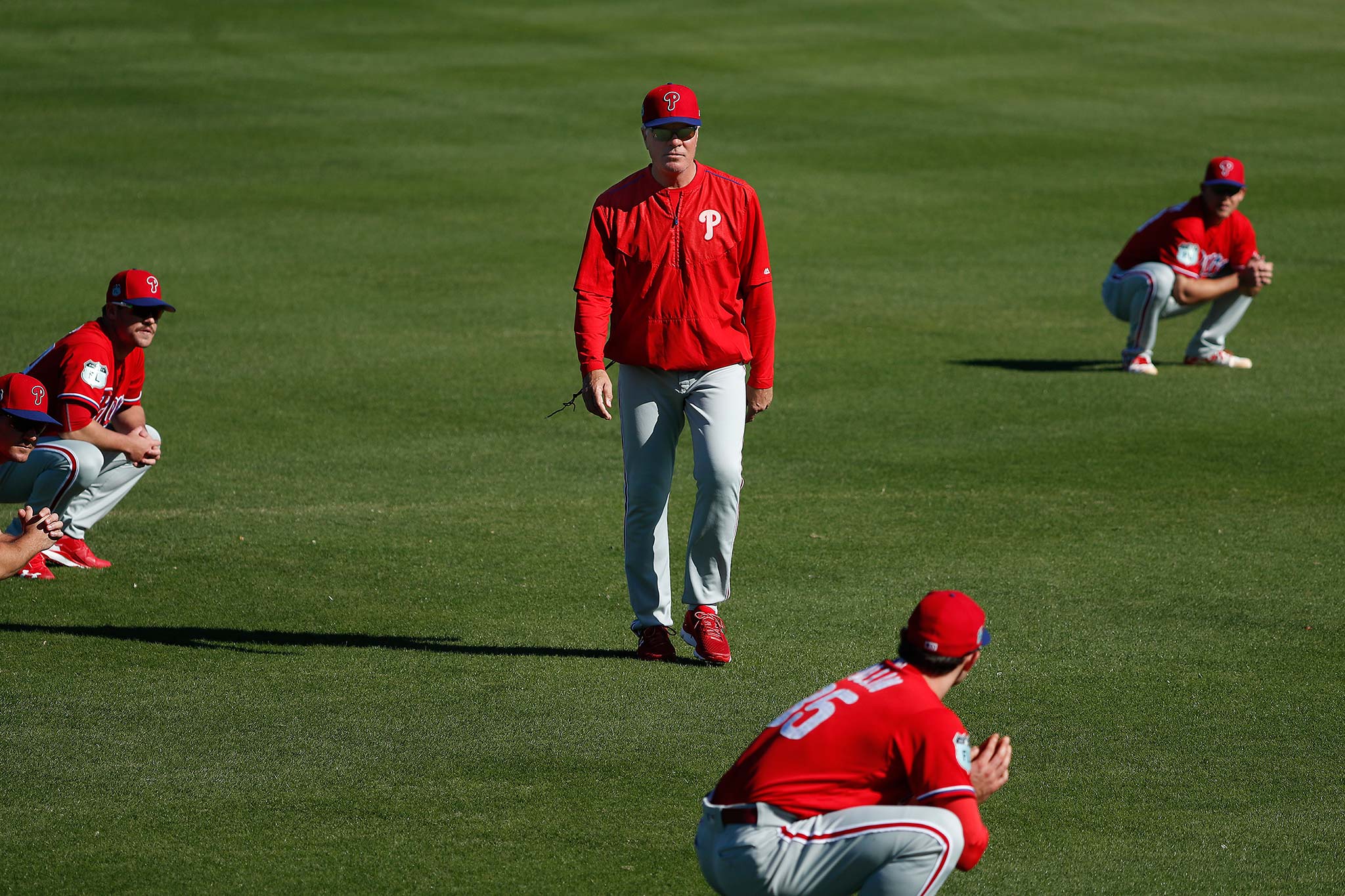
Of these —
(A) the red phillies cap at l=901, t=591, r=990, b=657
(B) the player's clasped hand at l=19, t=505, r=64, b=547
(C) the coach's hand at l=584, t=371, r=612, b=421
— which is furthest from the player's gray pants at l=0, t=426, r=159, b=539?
(A) the red phillies cap at l=901, t=591, r=990, b=657

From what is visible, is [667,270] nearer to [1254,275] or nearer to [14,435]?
[14,435]

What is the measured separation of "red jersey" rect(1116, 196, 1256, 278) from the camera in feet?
46.9

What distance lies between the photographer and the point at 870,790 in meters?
4.46

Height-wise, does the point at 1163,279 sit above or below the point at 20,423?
below

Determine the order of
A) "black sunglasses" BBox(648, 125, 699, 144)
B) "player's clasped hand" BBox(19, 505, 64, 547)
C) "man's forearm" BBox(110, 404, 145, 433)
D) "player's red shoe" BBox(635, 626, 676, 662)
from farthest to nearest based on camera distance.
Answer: "man's forearm" BBox(110, 404, 145, 433), "player's red shoe" BBox(635, 626, 676, 662), "black sunglasses" BBox(648, 125, 699, 144), "player's clasped hand" BBox(19, 505, 64, 547)

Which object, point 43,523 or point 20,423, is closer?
point 43,523

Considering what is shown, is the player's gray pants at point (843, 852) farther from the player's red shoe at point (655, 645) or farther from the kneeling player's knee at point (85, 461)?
the kneeling player's knee at point (85, 461)

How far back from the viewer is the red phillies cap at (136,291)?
27.5ft

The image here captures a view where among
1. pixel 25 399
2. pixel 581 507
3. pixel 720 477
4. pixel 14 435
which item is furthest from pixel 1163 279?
pixel 14 435

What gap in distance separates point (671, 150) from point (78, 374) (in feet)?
11.1

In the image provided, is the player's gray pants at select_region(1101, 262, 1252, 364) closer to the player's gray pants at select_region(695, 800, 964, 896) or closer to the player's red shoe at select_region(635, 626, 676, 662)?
the player's red shoe at select_region(635, 626, 676, 662)

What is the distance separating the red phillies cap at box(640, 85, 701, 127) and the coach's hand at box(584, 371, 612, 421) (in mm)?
1119

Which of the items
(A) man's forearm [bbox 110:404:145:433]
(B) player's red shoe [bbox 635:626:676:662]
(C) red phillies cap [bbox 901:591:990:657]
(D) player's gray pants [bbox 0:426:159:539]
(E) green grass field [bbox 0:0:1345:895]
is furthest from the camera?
(A) man's forearm [bbox 110:404:145:433]

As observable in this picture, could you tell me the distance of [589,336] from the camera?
7.23 metres
